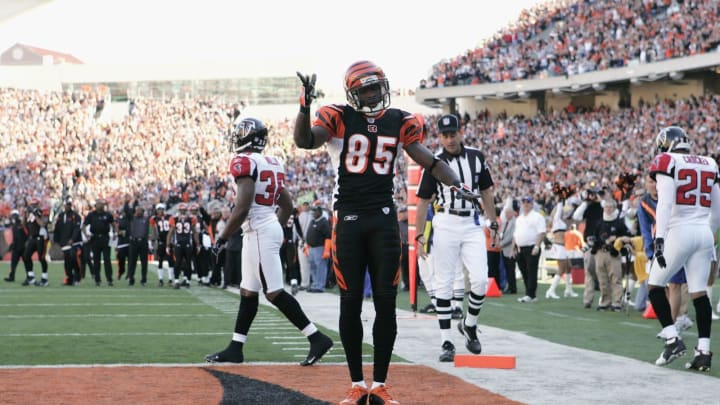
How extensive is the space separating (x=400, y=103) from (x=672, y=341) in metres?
57.0

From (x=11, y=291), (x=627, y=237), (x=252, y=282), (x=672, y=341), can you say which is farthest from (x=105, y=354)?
(x=11, y=291)

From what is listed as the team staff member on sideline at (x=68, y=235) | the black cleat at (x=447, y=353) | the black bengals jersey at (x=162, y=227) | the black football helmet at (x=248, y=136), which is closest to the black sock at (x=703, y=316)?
the black cleat at (x=447, y=353)

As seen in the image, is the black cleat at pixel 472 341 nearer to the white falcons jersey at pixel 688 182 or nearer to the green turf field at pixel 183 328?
the green turf field at pixel 183 328

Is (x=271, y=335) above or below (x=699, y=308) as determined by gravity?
below

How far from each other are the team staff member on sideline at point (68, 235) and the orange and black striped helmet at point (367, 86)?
54.5 feet

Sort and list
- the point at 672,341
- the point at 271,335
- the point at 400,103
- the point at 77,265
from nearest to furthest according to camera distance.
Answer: the point at 672,341 < the point at 271,335 < the point at 77,265 < the point at 400,103

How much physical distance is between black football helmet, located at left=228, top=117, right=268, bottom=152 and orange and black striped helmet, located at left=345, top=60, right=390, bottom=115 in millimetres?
2581

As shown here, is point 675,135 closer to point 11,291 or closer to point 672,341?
point 672,341

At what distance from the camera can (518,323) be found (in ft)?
42.7

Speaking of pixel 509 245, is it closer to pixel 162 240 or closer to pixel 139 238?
pixel 162 240

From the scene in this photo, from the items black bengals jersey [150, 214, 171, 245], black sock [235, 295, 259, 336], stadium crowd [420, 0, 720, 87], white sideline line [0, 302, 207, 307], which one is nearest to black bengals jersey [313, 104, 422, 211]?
black sock [235, 295, 259, 336]

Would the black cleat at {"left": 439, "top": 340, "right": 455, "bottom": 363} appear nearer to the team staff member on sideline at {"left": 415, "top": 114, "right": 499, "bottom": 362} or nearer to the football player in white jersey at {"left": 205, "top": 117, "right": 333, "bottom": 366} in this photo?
the team staff member on sideline at {"left": 415, "top": 114, "right": 499, "bottom": 362}

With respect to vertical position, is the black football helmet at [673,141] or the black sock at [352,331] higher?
A: the black football helmet at [673,141]

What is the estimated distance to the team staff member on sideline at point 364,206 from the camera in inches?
246
